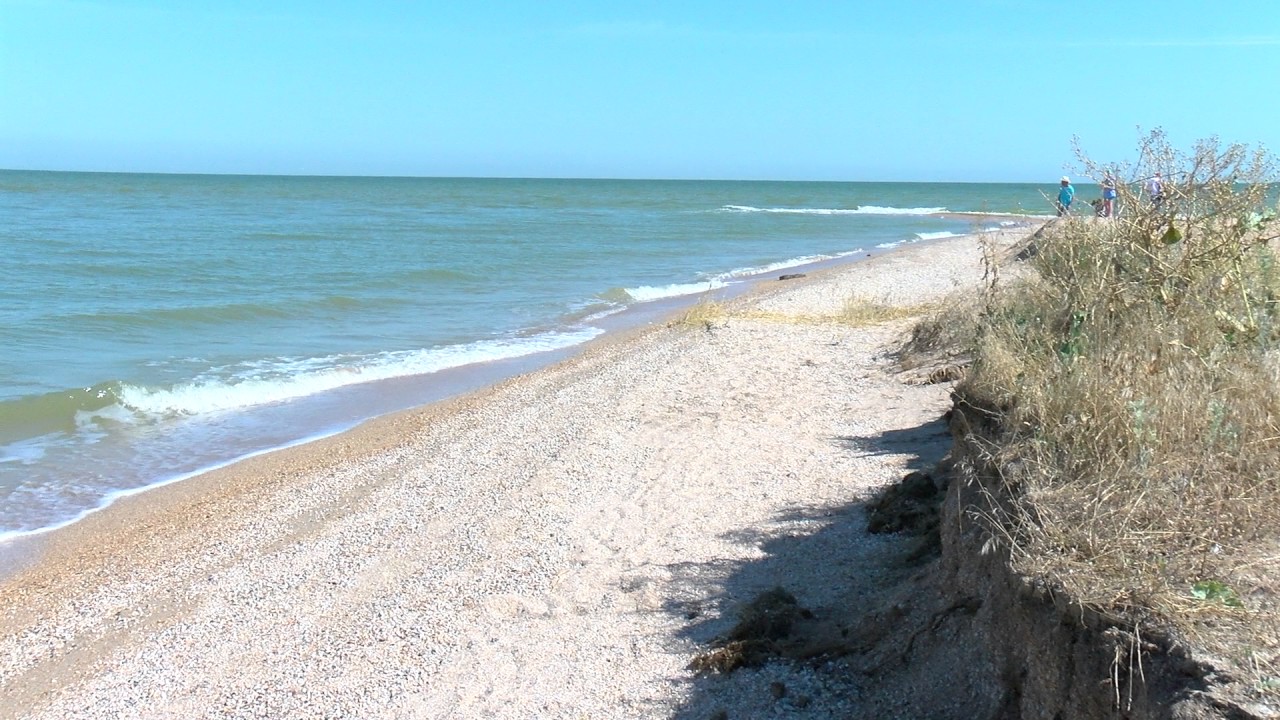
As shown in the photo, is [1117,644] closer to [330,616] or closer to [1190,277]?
[1190,277]

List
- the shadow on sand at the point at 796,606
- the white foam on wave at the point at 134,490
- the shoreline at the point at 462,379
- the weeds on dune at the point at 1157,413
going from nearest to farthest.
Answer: the weeds on dune at the point at 1157,413 < the shadow on sand at the point at 796,606 < the shoreline at the point at 462,379 < the white foam on wave at the point at 134,490

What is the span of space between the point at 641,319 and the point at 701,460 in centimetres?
1040

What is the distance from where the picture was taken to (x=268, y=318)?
57.9ft

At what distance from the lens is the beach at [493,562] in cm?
470

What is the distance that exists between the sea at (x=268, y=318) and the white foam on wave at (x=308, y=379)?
4cm

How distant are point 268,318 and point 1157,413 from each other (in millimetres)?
16551

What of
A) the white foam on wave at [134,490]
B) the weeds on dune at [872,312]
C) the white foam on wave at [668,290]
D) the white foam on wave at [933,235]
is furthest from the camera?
the white foam on wave at [933,235]

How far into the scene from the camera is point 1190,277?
4.15 m

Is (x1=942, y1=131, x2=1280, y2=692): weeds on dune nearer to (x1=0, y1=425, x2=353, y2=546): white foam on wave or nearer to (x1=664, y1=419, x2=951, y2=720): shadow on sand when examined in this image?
(x1=664, y1=419, x2=951, y2=720): shadow on sand

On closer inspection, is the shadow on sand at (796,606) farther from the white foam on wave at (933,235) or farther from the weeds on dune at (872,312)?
the white foam on wave at (933,235)

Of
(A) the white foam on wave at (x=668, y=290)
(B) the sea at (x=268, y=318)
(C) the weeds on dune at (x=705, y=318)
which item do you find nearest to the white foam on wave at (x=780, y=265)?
(B) the sea at (x=268, y=318)

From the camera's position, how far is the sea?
33.9 feet

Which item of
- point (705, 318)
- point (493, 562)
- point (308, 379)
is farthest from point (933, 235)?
point (493, 562)

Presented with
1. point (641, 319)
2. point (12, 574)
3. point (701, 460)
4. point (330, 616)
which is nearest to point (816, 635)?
point (330, 616)
